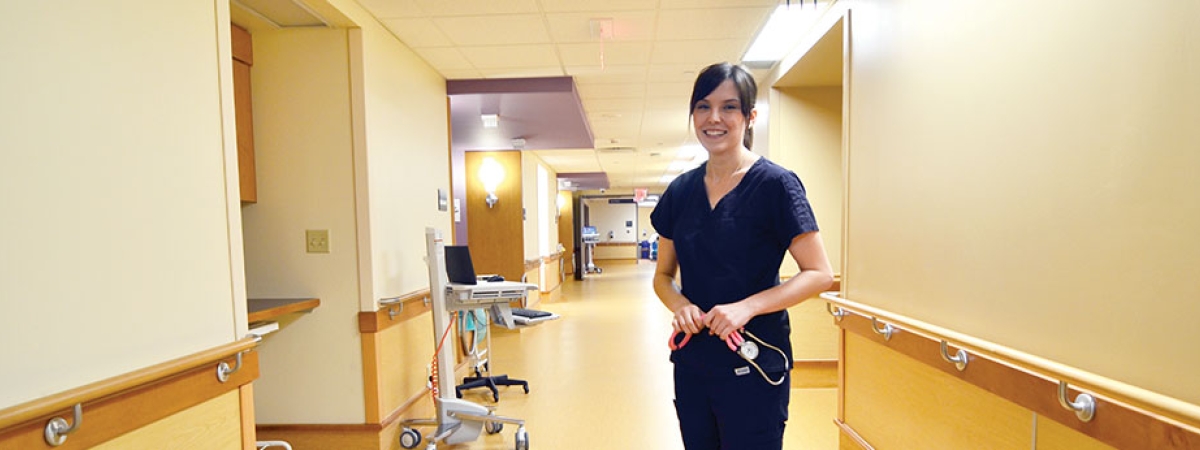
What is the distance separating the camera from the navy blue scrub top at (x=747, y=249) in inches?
40.5

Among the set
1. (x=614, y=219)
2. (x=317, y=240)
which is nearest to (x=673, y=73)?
(x=317, y=240)

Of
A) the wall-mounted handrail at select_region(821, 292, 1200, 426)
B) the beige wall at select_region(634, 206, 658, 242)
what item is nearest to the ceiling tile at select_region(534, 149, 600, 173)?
the wall-mounted handrail at select_region(821, 292, 1200, 426)

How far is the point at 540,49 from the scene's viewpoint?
316 cm

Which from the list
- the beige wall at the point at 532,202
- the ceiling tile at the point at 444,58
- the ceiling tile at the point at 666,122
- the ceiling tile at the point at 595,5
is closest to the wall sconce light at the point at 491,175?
the beige wall at the point at 532,202

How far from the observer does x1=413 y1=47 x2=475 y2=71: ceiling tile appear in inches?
123

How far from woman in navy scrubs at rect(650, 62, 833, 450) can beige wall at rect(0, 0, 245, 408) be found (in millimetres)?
1437

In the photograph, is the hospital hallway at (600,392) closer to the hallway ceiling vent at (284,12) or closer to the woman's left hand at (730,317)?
the woman's left hand at (730,317)

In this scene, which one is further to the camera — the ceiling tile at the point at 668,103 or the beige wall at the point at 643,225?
the beige wall at the point at 643,225

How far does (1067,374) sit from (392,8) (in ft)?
9.77

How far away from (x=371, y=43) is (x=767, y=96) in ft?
9.06

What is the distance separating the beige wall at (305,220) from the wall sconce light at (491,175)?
13.3 feet

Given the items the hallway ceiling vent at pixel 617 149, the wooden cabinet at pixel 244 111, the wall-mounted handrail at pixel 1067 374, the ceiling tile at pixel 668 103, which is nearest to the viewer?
the wall-mounted handrail at pixel 1067 374

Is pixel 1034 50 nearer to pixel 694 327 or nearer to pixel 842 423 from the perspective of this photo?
pixel 694 327

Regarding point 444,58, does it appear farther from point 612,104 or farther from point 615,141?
point 615,141
